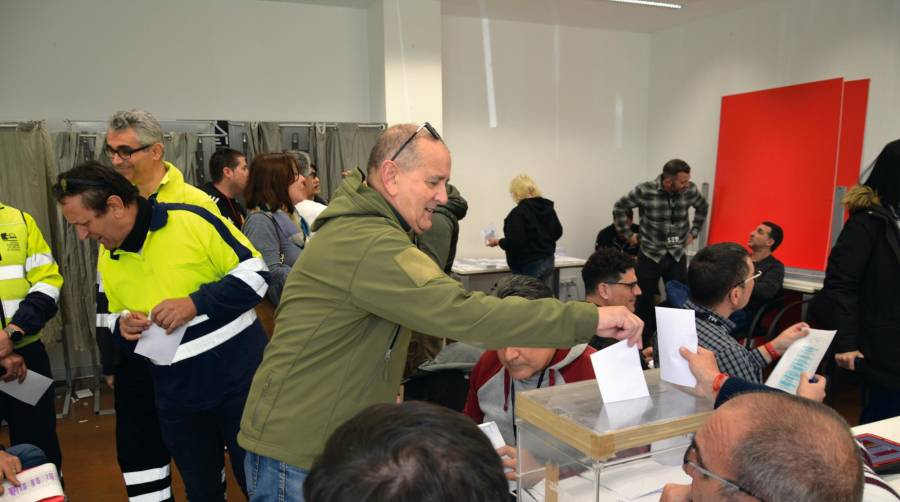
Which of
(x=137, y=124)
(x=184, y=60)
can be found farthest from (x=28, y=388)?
(x=184, y=60)

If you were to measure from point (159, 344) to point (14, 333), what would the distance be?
0.87 meters

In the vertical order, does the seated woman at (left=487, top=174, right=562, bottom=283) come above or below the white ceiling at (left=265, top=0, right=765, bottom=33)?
below

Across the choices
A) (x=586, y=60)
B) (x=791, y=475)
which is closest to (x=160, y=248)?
(x=791, y=475)

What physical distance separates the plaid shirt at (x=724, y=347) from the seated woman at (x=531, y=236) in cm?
305

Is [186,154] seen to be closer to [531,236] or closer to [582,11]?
[531,236]

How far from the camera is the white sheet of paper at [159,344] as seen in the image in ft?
6.29

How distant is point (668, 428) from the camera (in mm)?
1148

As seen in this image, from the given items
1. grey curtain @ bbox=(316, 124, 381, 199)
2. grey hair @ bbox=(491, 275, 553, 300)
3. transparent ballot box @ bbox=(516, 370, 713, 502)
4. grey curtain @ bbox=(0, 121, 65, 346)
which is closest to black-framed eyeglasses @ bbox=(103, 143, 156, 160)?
grey hair @ bbox=(491, 275, 553, 300)

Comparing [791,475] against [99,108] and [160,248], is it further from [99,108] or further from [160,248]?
[99,108]

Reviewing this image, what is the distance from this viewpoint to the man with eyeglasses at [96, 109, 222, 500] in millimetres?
2174

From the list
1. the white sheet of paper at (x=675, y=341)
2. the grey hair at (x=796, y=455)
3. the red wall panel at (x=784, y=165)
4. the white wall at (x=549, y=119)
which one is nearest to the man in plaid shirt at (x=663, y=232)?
the red wall panel at (x=784, y=165)

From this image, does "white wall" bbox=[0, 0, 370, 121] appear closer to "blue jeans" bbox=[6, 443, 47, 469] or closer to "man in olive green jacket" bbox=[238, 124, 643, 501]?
"blue jeans" bbox=[6, 443, 47, 469]

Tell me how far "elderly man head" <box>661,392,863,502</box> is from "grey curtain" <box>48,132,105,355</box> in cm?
456

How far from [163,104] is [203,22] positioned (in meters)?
0.80
